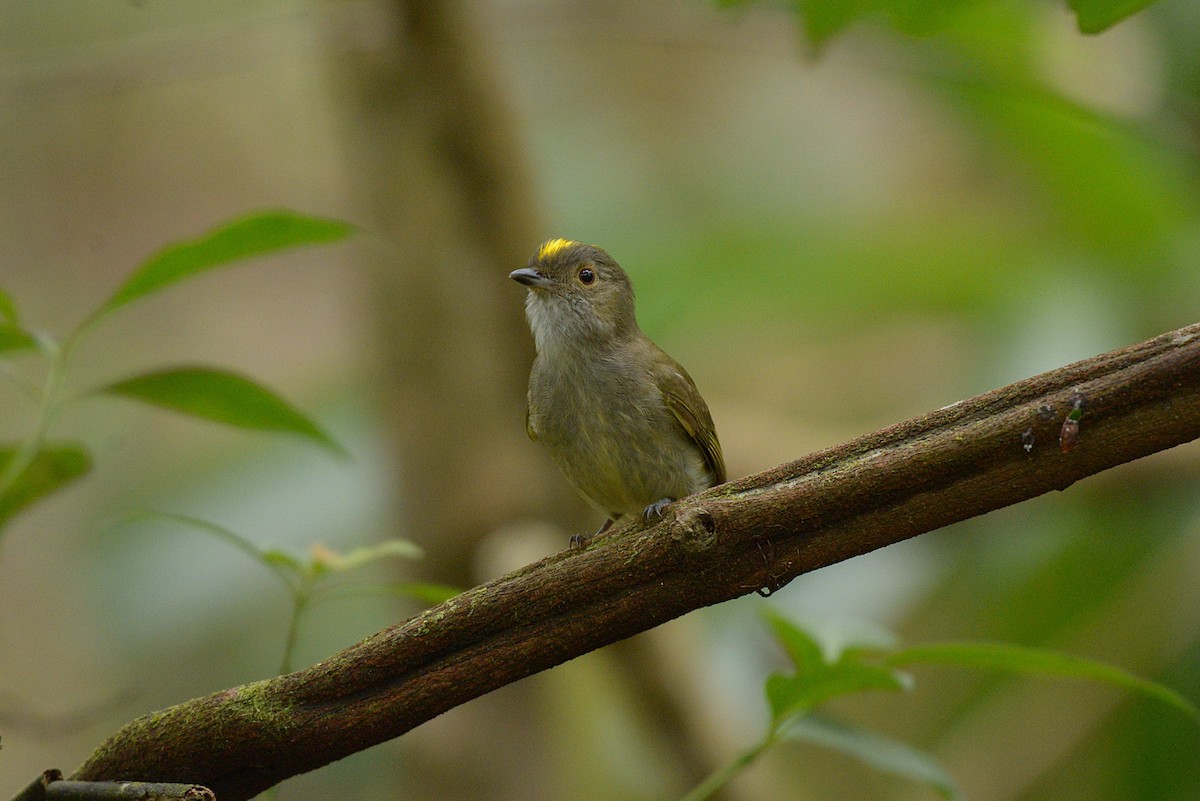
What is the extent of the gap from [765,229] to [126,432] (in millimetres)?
3724

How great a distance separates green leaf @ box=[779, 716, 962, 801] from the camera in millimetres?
2453

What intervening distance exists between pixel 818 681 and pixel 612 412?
1.29m

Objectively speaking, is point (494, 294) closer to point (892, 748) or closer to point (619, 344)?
point (619, 344)

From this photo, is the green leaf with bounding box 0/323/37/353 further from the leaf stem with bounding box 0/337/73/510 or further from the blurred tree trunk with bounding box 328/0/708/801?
the blurred tree trunk with bounding box 328/0/708/801

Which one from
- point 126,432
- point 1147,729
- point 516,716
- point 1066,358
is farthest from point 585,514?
point 126,432

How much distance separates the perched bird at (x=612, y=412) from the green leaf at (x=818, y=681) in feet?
3.44

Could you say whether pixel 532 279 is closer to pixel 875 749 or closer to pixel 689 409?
pixel 689 409

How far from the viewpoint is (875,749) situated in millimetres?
2541

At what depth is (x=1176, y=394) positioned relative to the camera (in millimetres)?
1463

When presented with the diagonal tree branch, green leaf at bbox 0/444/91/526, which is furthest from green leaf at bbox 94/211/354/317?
the diagonal tree branch

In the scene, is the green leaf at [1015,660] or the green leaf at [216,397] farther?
A: the green leaf at [216,397]

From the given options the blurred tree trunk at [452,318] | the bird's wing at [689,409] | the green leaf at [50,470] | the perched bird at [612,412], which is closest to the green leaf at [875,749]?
the perched bird at [612,412]

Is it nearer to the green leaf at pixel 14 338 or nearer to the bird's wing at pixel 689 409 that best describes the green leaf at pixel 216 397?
the green leaf at pixel 14 338

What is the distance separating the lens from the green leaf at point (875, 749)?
245 cm
